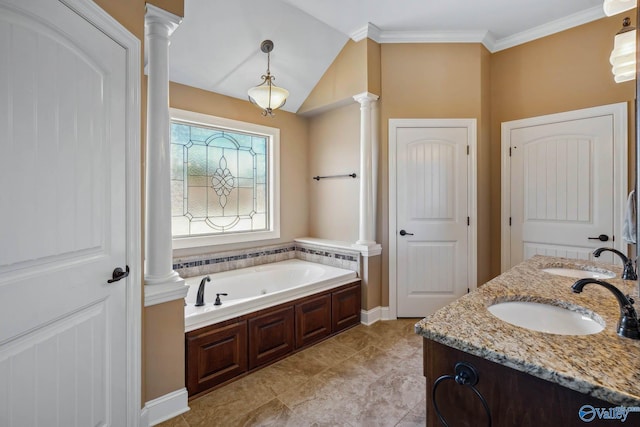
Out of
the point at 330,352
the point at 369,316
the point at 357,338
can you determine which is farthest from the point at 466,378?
the point at 369,316

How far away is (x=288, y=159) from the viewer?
3750mm

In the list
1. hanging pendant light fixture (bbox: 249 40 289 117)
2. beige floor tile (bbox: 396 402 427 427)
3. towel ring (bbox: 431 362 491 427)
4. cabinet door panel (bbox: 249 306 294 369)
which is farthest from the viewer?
hanging pendant light fixture (bbox: 249 40 289 117)

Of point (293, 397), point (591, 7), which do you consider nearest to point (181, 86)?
point (293, 397)

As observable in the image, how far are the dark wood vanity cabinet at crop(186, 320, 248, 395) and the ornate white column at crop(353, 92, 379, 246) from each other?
150 cm

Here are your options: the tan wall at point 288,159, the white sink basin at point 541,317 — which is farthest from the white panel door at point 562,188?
the tan wall at point 288,159

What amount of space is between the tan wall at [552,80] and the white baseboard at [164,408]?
3.13m

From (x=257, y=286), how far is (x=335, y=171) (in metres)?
1.59

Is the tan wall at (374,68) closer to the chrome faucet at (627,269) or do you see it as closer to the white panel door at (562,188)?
the white panel door at (562,188)

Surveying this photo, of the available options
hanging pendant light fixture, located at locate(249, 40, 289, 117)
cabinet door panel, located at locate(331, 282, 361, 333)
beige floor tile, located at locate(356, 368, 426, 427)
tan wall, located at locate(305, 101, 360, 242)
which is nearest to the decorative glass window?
tan wall, located at locate(305, 101, 360, 242)

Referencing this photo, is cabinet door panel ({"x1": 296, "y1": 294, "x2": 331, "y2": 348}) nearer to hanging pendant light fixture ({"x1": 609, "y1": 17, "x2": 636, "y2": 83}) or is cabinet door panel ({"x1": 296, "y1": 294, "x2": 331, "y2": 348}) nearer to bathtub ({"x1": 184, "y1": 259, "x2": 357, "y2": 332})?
bathtub ({"x1": 184, "y1": 259, "x2": 357, "y2": 332})

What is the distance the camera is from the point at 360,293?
3.10 metres

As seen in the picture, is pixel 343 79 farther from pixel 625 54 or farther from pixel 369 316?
pixel 369 316

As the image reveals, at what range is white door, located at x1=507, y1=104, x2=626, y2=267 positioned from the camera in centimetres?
262

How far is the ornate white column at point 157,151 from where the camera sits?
1733 millimetres
